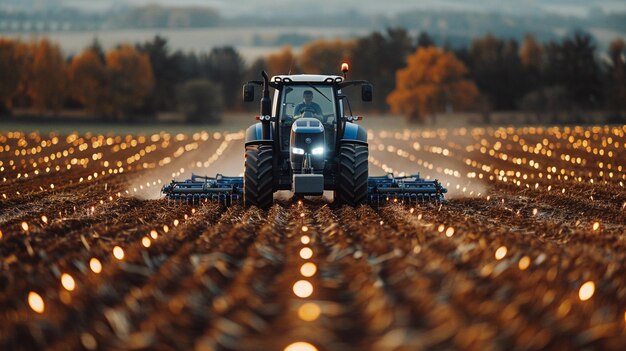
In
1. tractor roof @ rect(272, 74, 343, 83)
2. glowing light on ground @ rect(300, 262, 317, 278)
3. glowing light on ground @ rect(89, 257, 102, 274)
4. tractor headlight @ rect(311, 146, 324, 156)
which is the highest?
tractor roof @ rect(272, 74, 343, 83)

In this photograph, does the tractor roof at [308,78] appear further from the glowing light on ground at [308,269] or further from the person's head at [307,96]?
the glowing light on ground at [308,269]

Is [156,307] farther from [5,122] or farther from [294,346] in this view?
[5,122]

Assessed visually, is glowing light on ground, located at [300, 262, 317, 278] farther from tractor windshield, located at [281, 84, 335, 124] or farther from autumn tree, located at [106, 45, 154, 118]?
autumn tree, located at [106, 45, 154, 118]

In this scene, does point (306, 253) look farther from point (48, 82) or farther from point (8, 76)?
point (48, 82)

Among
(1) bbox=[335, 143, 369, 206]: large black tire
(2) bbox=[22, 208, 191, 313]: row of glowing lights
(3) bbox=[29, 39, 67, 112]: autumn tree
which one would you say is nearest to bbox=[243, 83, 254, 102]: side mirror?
(1) bbox=[335, 143, 369, 206]: large black tire

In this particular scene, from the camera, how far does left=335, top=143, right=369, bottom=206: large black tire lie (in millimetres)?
16328

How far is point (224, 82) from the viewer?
4400 inches

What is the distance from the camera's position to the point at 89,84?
9500cm

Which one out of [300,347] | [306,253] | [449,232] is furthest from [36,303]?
[449,232]

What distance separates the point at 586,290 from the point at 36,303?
452 cm

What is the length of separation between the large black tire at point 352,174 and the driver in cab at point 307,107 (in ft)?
2.86

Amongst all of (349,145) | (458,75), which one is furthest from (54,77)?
(349,145)

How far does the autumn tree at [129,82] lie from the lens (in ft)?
306

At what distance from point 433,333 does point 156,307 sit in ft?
7.20
